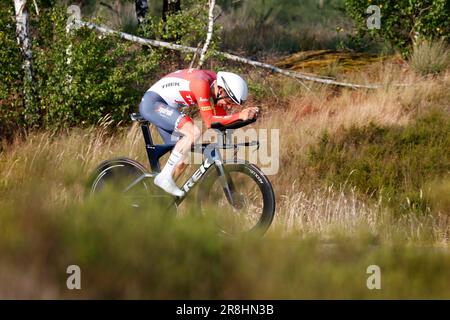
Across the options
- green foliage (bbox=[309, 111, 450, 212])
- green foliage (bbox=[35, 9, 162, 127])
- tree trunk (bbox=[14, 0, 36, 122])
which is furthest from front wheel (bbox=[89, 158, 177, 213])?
tree trunk (bbox=[14, 0, 36, 122])

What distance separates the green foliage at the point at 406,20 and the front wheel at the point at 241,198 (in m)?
8.40

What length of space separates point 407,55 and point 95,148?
7.06 meters

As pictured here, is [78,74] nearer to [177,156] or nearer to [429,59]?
[177,156]

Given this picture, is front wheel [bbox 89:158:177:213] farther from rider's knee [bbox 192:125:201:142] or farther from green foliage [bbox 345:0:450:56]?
green foliage [bbox 345:0:450:56]

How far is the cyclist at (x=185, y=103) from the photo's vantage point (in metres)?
8.51

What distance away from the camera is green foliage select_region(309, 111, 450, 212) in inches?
472

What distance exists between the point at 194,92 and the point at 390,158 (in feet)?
16.0

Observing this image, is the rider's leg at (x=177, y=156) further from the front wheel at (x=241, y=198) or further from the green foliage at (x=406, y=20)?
the green foliage at (x=406, y=20)

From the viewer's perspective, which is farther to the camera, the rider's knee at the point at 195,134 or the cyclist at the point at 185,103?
the rider's knee at the point at 195,134

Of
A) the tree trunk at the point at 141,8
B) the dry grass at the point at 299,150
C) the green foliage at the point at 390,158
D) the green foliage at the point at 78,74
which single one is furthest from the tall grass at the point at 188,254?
the tree trunk at the point at 141,8
